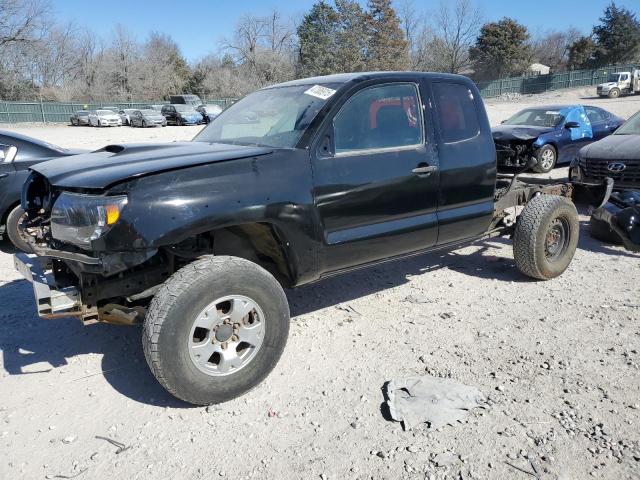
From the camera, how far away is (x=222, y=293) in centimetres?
308

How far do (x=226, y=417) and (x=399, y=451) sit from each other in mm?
1019

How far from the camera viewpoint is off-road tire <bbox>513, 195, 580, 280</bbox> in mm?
5008

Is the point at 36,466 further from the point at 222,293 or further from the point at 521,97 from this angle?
the point at 521,97

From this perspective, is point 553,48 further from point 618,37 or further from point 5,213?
point 5,213

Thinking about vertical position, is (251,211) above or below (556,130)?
below

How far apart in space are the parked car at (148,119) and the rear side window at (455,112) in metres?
36.2

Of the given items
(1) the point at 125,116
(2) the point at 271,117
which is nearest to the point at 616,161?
(2) the point at 271,117

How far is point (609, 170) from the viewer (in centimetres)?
742

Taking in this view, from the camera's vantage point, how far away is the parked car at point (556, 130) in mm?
11859

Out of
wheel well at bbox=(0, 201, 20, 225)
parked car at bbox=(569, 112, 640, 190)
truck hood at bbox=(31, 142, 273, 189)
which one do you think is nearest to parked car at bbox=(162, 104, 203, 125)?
wheel well at bbox=(0, 201, 20, 225)

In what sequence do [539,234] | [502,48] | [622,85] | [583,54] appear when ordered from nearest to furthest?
[539,234] < [622,85] < [583,54] < [502,48]

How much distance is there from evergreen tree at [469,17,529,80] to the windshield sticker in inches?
2620

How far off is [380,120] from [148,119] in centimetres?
3689

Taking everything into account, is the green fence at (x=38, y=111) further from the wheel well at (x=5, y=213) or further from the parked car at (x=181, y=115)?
the wheel well at (x=5, y=213)
